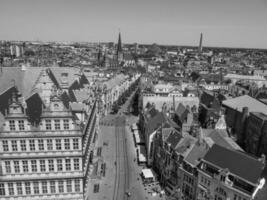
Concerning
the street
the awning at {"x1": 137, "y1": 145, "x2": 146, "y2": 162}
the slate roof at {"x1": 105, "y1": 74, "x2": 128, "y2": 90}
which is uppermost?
the slate roof at {"x1": 105, "y1": 74, "x2": 128, "y2": 90}

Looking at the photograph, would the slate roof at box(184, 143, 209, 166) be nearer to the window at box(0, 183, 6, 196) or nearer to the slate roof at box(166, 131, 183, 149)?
the slate roof at box(166, 131, 183, 149)

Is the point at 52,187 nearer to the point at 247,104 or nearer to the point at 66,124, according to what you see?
the point at 66,124

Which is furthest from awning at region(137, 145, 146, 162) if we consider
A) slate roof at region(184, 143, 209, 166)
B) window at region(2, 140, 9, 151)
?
window at region(2, 140, 9, 151)

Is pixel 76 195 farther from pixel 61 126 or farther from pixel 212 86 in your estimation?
pixel 212 86

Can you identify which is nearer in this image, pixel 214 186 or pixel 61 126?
pixel 61 126

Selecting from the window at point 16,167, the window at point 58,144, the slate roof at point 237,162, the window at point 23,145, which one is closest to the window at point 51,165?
the window at point 58,144

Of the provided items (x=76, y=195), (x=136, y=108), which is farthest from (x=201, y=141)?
(x=136, y=108)
